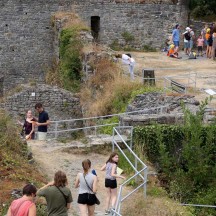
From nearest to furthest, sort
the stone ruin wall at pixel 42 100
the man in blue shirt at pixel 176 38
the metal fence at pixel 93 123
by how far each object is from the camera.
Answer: the metal fence at pixel 93 123
the stone ruin wall at pixel 42 100
the man in blue shirt at pixel 176 38

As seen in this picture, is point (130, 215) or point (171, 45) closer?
point (130, 215)

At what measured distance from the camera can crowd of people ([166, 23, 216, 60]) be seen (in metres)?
29.2

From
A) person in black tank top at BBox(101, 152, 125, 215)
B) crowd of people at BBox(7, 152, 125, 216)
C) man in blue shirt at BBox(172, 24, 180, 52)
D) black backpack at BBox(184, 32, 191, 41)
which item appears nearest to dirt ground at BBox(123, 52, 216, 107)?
man in blue shirt at BBox(172, 24, 180, 52)

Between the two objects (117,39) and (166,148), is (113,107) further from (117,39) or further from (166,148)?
(117,39)

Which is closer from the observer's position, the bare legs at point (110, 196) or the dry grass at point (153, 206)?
the dry grass at point (153, 206)

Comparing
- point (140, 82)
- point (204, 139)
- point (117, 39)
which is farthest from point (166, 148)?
point (117, 39)

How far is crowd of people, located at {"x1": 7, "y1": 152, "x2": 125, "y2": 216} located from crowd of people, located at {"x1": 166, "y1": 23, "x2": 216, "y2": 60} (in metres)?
15.9

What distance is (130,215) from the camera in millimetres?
13477

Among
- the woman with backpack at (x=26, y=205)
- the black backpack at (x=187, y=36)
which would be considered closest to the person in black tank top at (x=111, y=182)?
the woman with backpack at (x=26, y=205)

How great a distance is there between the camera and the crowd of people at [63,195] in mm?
10820

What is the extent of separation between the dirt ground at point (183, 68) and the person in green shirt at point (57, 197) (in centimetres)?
964

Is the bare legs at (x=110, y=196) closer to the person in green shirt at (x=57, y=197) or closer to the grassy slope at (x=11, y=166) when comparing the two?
the grassy slope at (x=11, y=166)

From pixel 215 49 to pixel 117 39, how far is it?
16.7 ft

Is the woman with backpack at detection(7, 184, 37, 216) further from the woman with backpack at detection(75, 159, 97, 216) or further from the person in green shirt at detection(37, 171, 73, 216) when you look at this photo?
the woman with backpack at detection(75, 159, 97, 216)
